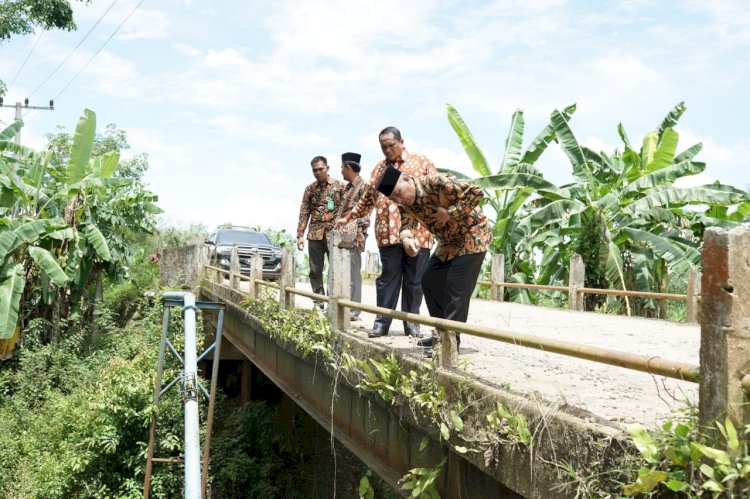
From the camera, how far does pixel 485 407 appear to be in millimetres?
3879

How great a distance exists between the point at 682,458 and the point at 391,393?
269 centimetres

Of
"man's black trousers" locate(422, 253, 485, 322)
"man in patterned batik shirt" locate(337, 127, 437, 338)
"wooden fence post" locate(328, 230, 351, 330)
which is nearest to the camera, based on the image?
"man's black trousers" locate(422, 253, 485, 322)

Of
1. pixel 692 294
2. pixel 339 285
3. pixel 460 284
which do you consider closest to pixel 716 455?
pixel 460 284

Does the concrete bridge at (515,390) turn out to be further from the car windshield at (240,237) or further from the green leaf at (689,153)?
the car windshield at (240,237)

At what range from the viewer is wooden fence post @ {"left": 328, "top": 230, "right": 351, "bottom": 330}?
662 cm

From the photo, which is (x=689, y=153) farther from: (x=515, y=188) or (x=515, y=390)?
(x=515, y=390)

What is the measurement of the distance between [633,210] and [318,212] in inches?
266

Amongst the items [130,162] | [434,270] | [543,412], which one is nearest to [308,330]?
[434,270]

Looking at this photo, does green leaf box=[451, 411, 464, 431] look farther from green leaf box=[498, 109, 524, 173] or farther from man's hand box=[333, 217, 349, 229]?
green leaf box=[498, 109, 524, 173]

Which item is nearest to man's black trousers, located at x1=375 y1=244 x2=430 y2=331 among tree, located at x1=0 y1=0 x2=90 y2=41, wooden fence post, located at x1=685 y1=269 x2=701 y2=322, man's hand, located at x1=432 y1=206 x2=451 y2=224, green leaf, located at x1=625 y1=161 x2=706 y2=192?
man's hand, located at x1=432 y1=206 x2=451 y2=224

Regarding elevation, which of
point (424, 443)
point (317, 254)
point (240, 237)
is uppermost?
point (240, 237)

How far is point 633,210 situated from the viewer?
42.9 feet

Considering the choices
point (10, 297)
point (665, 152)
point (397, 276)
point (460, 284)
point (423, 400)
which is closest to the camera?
point (423, 400)

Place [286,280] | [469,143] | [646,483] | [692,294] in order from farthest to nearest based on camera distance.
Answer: [469,143]
[692,294]
[286,280]
[646,483]
